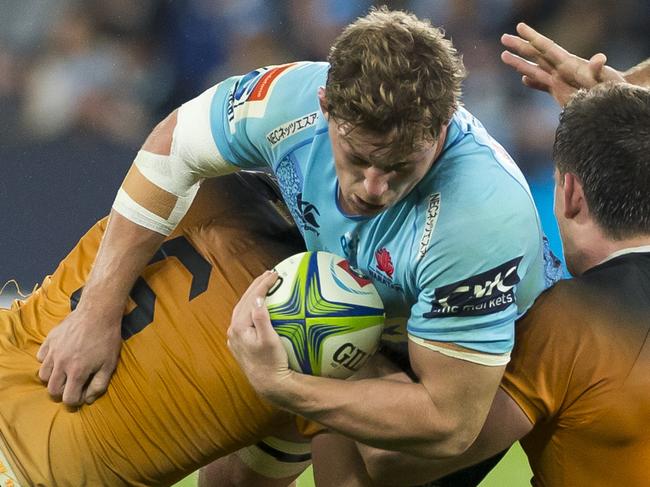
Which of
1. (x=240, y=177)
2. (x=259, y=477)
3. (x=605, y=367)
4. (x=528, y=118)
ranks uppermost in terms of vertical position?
(x=240, y=177)

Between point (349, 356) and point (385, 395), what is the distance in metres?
0.13

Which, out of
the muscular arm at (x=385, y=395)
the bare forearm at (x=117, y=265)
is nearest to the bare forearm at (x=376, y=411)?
the muscular arm at (x=385, y=395)

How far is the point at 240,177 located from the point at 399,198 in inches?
36.6

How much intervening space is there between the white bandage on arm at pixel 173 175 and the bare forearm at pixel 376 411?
0.67 meters

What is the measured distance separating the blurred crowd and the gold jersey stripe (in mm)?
2245

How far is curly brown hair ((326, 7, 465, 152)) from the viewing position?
7.52 ft

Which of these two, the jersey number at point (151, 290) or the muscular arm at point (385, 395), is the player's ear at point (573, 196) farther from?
the jersey number at point (151, 290)

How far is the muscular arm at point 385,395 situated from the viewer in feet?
8.06

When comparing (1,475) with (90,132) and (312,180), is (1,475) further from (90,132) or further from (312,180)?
(90,132)

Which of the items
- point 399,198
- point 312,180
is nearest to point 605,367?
point 399,198

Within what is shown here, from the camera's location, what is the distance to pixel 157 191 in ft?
9.58

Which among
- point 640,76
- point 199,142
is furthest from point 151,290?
point 640,76

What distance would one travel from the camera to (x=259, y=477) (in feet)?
11.3

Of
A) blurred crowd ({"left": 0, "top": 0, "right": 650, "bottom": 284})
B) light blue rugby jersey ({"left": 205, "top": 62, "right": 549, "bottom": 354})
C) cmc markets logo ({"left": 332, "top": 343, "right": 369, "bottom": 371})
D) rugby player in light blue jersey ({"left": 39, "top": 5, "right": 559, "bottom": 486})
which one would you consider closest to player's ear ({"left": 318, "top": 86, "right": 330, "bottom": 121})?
rugby player in light blue jersey ({"left": 39, "top": 5, "right": 559, "bottom": 486})
